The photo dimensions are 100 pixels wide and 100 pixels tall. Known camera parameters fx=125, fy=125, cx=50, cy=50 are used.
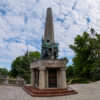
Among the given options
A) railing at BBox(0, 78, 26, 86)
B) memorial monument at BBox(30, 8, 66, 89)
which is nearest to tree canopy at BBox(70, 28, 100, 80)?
railing at BBox(0, 78, 26, 86)

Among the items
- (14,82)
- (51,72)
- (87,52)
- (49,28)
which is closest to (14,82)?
(14,82)

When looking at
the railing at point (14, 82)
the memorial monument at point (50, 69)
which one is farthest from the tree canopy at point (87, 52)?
the memorial monument at point (50, 69)

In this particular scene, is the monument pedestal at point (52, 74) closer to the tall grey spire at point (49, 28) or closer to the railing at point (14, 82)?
the tall grey spire at point (49, 28)

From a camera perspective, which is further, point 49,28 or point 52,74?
point 49,28

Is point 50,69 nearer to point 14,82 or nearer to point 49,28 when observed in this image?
point 49,28

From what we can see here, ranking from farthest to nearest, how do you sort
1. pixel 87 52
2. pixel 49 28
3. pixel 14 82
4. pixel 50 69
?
pixel 87 52
pixel 14 82
pixel 49 28
pixel 50 69

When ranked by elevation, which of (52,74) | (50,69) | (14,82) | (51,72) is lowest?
(14,82)

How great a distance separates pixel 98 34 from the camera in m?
30.4

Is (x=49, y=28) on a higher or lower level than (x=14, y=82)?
higher

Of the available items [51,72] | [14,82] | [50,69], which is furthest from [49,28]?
[14,82]

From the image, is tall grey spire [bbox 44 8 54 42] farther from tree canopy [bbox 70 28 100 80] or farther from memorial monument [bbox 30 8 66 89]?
tree canopy [bbox 70 28 100 80]

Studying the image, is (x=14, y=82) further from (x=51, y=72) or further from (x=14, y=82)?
(x=51, y=72)

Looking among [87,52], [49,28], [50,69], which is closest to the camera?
[50,69]

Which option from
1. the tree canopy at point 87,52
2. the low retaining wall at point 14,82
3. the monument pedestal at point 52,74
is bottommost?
the low retaining wall at point 14,82
